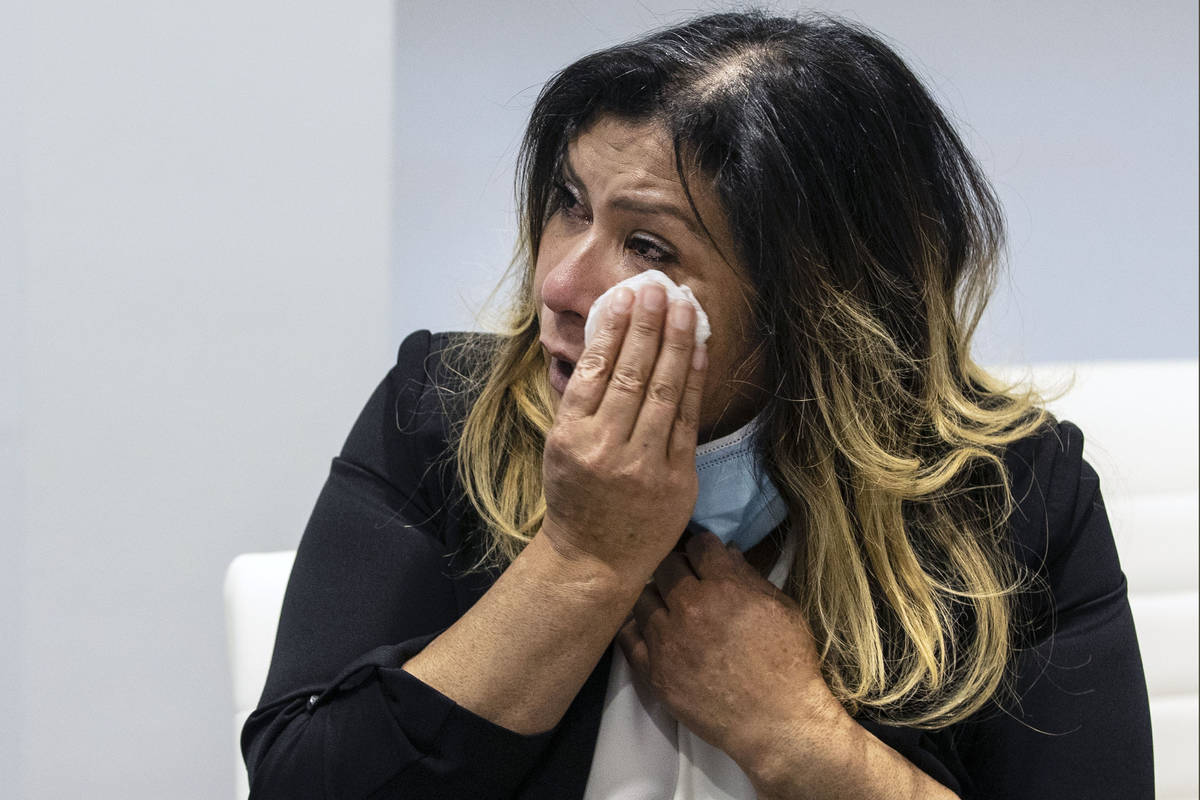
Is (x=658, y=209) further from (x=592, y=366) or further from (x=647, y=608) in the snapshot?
(x=647, y=608)

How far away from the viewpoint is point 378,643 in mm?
1059

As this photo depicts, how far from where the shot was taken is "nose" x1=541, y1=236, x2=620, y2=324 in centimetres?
98

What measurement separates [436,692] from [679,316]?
332mm

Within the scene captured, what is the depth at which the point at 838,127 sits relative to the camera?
1.01m

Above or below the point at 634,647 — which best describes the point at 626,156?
above

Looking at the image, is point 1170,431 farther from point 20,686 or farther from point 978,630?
point 20,686

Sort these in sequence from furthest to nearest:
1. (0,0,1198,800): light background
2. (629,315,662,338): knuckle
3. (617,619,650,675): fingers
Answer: (0,0,1198,800): light background
(617,619,650,675): fingers
(629,315,662,338): knuckle

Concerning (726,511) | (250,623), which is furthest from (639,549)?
(250,623)

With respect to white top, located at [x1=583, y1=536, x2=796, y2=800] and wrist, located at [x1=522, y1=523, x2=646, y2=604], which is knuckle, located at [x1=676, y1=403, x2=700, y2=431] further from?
white top, located at [x1=583, y1=536, x2=796, y2=800]

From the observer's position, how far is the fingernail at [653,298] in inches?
36.7

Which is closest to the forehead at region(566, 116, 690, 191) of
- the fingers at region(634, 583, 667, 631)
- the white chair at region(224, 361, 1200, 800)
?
the fingers at region(634, 583, 667, 631)

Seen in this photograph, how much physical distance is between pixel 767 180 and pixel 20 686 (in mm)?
1123

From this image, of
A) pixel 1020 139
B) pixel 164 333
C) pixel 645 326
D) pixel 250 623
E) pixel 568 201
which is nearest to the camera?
pixel 645 326

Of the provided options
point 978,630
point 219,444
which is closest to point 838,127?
point 978,630
